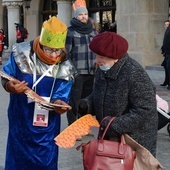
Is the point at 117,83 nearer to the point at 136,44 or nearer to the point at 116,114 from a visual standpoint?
the point at 116,114

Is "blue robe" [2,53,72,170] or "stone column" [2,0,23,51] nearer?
"blue robe" [2,53,72,170]

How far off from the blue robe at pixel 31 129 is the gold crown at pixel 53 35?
11.3 inches

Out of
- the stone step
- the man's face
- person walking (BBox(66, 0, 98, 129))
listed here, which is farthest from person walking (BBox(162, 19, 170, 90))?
the man's face

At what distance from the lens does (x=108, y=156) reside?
330 cm

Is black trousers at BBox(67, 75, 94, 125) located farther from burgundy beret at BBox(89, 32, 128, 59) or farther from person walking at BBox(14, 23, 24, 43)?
person walking at BBox(14, 23, 24, 43)

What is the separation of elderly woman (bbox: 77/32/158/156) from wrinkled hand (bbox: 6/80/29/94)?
26.9 inches

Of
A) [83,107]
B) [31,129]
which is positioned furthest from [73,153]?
[83,107]

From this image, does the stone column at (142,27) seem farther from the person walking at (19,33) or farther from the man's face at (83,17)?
the man's face at (83,17)

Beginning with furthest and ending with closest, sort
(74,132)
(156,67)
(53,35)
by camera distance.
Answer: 1. (156,67)
2. (53,35)
3. (74,132)

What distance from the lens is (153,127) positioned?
3605 mm

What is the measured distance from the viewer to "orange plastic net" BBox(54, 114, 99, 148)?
3.55 metres

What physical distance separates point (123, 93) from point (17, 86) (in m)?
0.93

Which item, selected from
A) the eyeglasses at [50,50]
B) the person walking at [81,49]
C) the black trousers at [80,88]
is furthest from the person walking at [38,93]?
the black trousers at [80,88]

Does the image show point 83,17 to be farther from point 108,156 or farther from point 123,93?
point 108,156
